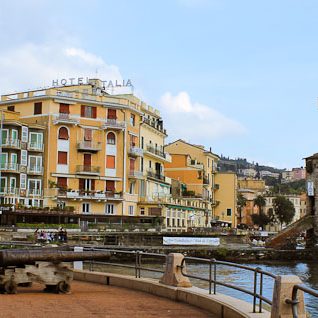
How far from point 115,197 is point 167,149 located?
117 feet

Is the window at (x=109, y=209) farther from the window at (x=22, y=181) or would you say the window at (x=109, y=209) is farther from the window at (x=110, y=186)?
the window at (x=22, y=181)

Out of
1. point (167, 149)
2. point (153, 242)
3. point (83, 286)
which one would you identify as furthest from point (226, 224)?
point (83, 286)

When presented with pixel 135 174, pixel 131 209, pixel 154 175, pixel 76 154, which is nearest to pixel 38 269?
pixel 76 154

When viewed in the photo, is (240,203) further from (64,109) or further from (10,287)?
(10,287)

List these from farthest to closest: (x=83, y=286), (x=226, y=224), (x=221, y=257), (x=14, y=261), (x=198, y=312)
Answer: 1. (x=226, y=224)
2. (x=221, y=257)
3. (x=83, y=286)
4. (x=14, y=261)
5. (x=198, y=312)

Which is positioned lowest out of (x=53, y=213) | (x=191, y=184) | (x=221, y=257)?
(x=221, y=257)

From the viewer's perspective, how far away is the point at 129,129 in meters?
73.4

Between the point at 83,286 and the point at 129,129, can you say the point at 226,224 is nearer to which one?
the point at 129,129

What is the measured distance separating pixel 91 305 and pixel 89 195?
186 feet

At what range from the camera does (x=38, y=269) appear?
519 inches

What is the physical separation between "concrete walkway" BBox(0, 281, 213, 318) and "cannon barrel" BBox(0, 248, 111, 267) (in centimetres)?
73

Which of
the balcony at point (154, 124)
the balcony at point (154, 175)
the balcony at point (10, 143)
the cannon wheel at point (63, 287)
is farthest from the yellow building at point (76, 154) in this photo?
the cannon wheel at point (63, 287)

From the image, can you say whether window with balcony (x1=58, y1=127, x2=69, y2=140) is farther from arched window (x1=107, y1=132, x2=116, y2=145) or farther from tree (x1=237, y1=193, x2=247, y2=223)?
tree (x1=237, y1=193, x2=247, y2=223)

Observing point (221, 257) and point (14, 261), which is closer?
point (14, 261)
